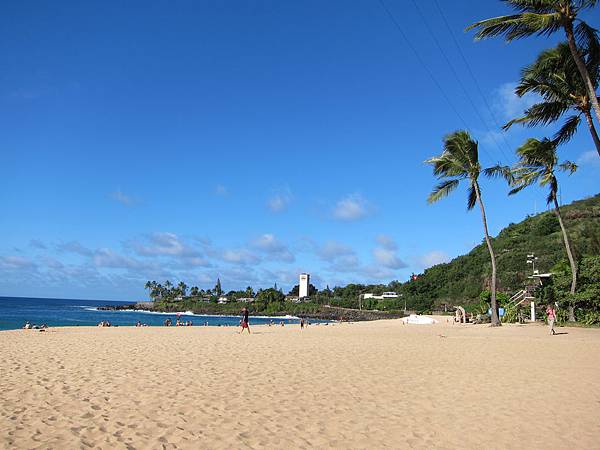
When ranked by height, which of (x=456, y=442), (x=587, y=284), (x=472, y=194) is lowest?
(x=456, y=442)

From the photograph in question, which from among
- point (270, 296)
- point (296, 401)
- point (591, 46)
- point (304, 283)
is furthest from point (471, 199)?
point (304, 283)

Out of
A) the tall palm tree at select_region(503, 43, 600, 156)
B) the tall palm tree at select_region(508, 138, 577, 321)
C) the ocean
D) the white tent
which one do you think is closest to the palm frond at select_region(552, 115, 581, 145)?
the tall palm tree at select_region(503, 43, 600, 156)

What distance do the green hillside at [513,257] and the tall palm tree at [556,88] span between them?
3708 cm

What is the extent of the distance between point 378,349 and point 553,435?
32.2 feet

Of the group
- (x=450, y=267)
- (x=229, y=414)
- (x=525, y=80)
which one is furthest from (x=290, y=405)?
(x=450, y=267)

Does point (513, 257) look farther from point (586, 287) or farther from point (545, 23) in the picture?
point (545, 23)

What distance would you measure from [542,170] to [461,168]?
4107mm

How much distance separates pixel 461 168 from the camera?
25.3 metres

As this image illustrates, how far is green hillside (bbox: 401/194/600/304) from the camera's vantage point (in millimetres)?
57344

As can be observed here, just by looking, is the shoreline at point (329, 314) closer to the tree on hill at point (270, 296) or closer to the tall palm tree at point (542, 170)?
the tree on hill at point (270, 296)

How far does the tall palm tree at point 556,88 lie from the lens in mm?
13508

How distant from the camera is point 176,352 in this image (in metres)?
13.5

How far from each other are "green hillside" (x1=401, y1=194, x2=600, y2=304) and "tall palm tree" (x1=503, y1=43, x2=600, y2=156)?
122 feet

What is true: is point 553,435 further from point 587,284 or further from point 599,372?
point 587,284
